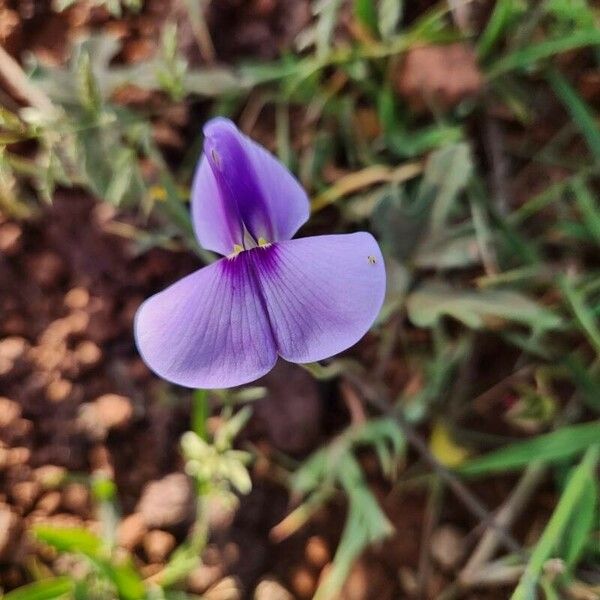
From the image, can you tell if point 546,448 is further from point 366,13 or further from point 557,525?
point 366,13

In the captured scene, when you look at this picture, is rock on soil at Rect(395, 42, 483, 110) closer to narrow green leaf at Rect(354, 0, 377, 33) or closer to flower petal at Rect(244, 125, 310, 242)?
narrow green leaf at Rect(354, 0, 377, 33)

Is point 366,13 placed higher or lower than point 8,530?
higher

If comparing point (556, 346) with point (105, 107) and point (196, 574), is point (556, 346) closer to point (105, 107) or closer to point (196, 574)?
point (196, 574)

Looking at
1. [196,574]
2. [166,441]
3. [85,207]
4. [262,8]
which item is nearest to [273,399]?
[166,441]

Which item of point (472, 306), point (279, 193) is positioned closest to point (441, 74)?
point (472, 306)

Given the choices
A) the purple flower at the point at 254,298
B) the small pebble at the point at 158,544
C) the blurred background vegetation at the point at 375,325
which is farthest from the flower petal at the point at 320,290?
the small pebble at the point at 158,544

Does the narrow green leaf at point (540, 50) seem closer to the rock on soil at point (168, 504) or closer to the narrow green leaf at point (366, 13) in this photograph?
the narrow green leaf at point (366, 13)

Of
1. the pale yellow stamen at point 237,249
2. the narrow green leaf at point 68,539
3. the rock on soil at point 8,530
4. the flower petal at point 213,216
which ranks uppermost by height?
the flower petal at point 213,216
